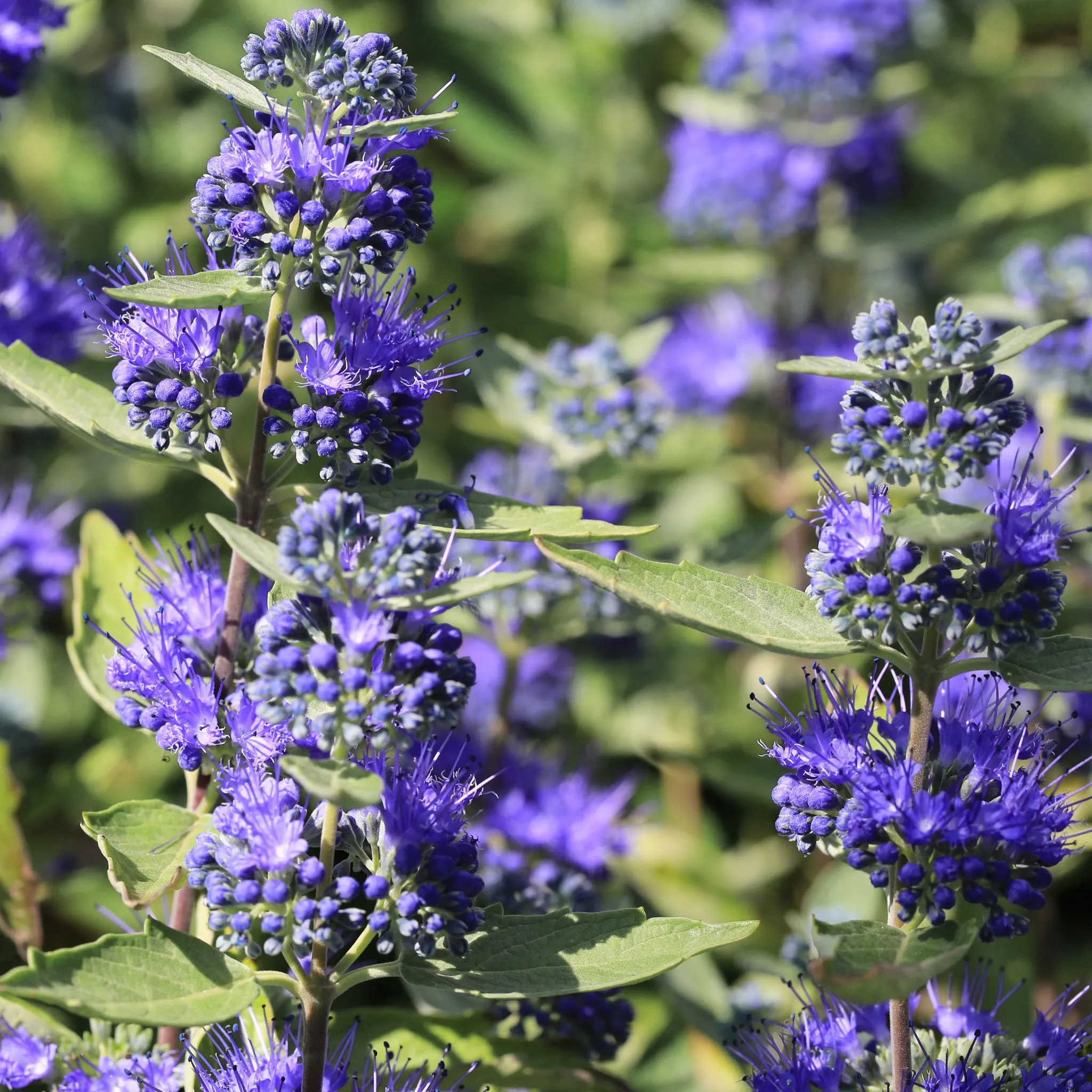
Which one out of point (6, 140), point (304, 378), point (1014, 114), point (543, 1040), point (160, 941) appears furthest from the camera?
point (1014, 114)

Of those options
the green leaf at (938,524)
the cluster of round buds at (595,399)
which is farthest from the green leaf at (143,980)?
the cluster of round buds at (595,399)

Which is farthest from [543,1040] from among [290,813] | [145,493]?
[145,493]

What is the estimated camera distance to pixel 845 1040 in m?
2.40

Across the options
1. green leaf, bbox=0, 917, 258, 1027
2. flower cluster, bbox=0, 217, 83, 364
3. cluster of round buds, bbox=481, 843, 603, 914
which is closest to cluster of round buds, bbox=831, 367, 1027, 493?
green leaf, bbox=0, 917, 258, 1027

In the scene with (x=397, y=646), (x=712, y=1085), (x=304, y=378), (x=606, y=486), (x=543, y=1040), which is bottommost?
(x=712, y=1085)

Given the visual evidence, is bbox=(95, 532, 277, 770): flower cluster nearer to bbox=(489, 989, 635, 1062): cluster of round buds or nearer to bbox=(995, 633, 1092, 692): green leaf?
bbox=(489, 989, 635, 1062): cluster of round buds

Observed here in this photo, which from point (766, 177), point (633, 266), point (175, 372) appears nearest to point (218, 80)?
point (175, 372)

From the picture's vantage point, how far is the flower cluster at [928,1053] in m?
2.25

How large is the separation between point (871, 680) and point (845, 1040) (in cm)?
67

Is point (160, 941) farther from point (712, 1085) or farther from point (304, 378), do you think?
point (712, 1085)

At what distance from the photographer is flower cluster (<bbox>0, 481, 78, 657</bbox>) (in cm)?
354

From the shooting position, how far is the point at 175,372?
2.30 m

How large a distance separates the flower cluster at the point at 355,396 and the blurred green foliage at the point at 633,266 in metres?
1.59

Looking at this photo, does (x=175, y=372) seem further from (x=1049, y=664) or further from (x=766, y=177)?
(x=766, y=177)
